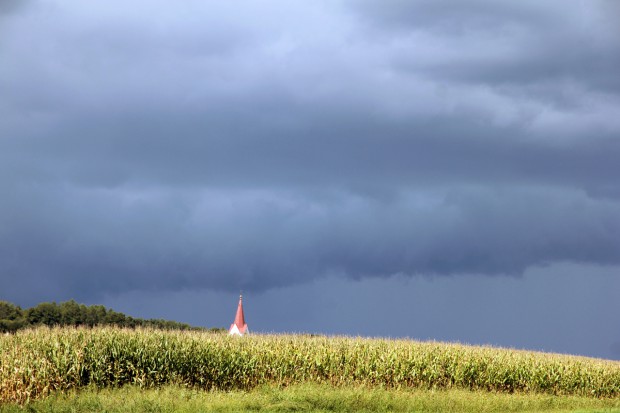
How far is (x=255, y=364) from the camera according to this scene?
86.5ft

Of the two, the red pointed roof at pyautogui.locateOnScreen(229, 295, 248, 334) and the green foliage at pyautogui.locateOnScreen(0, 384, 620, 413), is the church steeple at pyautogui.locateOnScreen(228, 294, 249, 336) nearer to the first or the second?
the red pointed roof at pyautogui.locateOnScreen(229, 295, 248, 334)

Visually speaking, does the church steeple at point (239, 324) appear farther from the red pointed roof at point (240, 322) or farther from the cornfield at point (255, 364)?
the cornfield at point (255, 364)

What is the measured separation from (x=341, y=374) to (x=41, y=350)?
11109 millimetres

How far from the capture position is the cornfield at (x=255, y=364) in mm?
23656

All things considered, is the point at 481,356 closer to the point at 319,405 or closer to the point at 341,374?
the point at 341,374

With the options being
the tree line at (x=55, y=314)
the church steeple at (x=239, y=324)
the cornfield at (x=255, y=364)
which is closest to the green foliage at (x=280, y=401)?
the cornfield at (x=255, y=364)

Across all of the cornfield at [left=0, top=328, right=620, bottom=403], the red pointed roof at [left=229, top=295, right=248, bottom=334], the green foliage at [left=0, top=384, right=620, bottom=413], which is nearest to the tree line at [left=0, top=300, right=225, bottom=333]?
the red pointed roof at [left=229, top=295, right=248, bottom=334]

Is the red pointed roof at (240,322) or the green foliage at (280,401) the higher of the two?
the red pointed roof at (240,322)

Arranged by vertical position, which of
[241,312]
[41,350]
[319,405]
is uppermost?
[241,312]

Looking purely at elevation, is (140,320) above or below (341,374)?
above

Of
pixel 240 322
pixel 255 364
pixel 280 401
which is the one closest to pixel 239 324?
pixel 240 322

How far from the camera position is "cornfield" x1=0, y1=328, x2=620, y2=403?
2366 centimetres

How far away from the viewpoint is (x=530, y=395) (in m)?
28.8

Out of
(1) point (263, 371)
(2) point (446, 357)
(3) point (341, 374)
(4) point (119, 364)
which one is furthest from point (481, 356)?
(4) point (119, 364)
